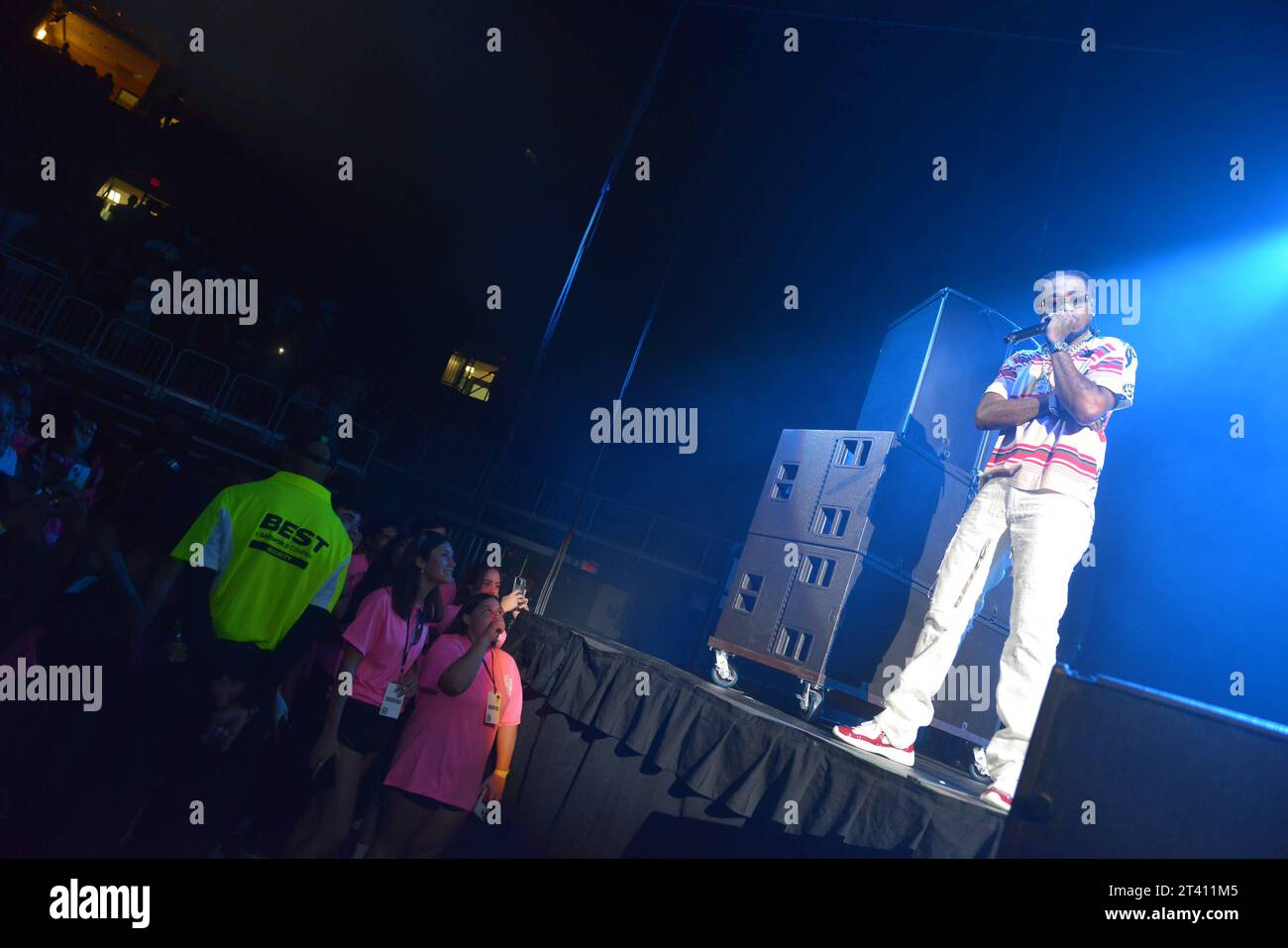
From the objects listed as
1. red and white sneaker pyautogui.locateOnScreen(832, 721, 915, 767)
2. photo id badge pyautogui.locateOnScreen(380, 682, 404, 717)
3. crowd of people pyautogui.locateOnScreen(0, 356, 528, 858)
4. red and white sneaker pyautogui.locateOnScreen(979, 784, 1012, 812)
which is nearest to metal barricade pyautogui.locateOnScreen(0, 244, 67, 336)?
crowd of people pyautogui.locateOnScreen(0, 356, 528, 858)

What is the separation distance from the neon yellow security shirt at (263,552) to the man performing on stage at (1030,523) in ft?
8.61

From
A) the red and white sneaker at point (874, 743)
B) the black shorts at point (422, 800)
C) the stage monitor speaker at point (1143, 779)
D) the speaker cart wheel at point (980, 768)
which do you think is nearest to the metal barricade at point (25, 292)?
the black shorts at point (422, 800)

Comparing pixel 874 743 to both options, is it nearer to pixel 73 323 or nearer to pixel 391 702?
pixel 391 702

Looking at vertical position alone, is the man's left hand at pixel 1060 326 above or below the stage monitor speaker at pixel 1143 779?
above

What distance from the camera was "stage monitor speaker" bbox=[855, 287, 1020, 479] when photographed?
4035mm

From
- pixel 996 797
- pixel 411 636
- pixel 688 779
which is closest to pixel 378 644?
pixel 411 636

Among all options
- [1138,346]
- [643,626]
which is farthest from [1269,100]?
[643,626]

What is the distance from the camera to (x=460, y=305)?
60.7ft

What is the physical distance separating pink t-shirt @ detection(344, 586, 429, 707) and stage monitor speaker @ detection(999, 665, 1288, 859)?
10.4ft

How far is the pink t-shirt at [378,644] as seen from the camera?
12.8 feet

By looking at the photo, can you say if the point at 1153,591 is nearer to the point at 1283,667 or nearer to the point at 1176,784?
the point at 1283,667

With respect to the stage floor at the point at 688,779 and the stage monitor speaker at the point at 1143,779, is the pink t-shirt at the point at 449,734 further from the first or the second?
the stage monitor speaker at the point at 1143,779

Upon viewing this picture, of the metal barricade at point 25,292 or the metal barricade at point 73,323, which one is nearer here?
the metal barricade at point 25,292
